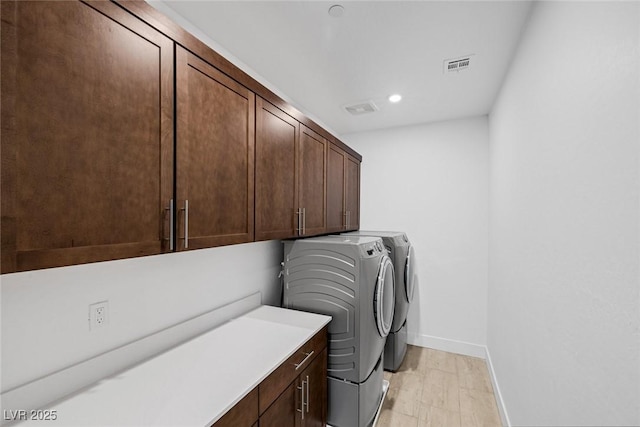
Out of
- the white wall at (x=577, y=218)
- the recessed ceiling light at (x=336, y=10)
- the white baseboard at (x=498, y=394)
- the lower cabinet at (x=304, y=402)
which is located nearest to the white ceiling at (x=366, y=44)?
the recessed ceiling light at (x=336, y=10)

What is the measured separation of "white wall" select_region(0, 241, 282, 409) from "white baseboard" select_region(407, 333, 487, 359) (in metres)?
2.56

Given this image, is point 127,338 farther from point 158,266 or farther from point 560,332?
point 560,332

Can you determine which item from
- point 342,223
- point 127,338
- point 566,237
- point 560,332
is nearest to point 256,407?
point 127,338

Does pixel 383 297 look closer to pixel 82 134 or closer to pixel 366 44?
pixel 366 44

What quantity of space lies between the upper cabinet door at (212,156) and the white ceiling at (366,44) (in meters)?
0.51

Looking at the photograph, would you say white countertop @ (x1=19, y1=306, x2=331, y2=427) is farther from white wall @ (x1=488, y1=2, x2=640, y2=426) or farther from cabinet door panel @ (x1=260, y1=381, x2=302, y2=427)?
white wall @ (x1=488, y1=2, x2=640, y2=426)

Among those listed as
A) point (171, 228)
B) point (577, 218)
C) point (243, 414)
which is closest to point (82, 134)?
point (171, 228)

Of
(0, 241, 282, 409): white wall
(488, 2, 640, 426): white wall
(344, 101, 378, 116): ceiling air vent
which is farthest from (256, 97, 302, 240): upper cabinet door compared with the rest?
(488, 2, 640, 426): white wall

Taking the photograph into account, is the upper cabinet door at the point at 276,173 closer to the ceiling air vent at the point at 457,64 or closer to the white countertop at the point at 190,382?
the white countertop at the point at 190,382

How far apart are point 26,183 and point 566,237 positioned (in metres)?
1.82

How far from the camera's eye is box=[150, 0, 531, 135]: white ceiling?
1.53 m

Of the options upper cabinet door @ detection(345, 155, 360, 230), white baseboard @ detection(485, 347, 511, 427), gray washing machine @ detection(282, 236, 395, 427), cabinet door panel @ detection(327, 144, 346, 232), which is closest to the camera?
gray washing machine @ detection(282, 236, 395, 427)

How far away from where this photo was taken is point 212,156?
133cm

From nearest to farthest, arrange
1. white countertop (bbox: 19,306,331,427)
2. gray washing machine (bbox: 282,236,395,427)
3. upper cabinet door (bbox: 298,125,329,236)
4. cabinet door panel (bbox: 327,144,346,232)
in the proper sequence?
1. white countertop (bbox: 19,306,331,427)
2. gray washing machine (bbox: 282,236,395,427)
3. upper cabinet door (bbox: 298,125,329,236)
4. cabinet door panel (bbox: 327,144,346,232)
